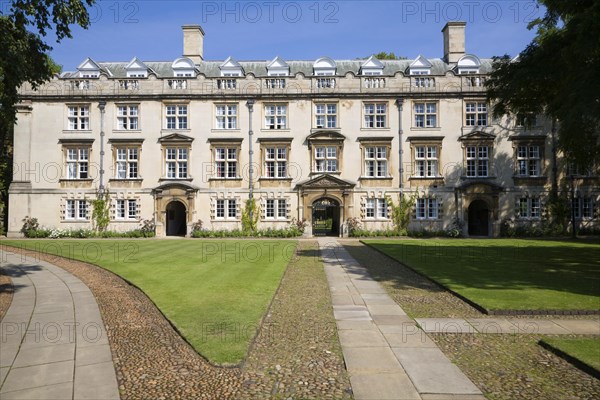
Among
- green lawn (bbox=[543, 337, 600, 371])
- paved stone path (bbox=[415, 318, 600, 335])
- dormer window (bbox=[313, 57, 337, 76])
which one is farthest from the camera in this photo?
dormer window (bbox=[313, 57, 337, 76])

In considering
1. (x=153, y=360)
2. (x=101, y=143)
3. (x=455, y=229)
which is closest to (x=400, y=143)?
(x=455, y=229)

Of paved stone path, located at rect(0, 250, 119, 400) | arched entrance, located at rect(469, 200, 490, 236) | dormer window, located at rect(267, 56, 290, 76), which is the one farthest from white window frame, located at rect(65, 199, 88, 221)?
arched entrance, located at rect(469, 200, 490, 236)

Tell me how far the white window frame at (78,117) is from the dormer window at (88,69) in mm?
3160

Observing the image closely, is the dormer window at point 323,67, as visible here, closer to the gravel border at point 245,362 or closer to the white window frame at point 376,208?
the white window frame at point 376,208

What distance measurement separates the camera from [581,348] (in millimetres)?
5848

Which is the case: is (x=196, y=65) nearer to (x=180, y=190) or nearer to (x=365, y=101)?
(x=180, y=190)

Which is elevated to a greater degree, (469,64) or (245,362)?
(469,64)

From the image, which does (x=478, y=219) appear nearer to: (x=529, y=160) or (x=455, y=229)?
(x=455, y=229)

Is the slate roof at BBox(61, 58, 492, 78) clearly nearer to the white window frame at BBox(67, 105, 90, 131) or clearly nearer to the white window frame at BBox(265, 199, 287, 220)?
the white window frame at BBox(67, 105, 90, 131)

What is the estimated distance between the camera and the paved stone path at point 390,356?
15.2 feet

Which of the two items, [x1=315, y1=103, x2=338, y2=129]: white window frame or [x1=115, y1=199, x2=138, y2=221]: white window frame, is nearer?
[x1=115, y1=199, x2=138, y2=221]: white window frame

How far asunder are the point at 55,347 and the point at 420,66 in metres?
32.3

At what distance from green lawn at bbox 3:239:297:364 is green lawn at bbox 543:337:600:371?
475cm

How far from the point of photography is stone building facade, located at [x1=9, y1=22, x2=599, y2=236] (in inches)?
1185
